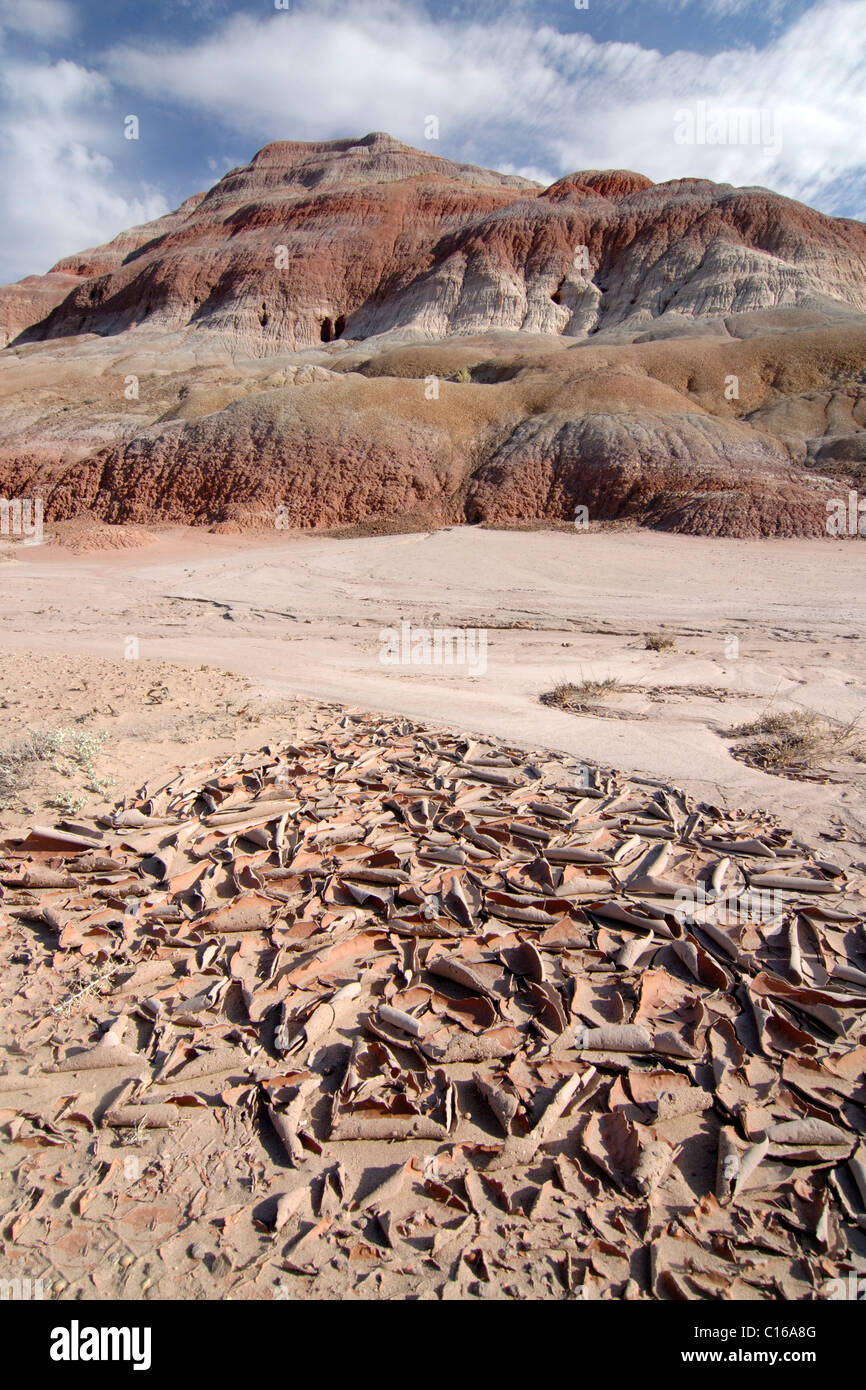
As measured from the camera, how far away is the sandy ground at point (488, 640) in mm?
5590

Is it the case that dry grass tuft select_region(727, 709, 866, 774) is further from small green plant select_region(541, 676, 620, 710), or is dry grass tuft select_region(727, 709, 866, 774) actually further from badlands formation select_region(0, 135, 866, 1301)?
small green plant select_region(541, 676, 620, 710)

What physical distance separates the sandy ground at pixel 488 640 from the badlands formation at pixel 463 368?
376 centimetres

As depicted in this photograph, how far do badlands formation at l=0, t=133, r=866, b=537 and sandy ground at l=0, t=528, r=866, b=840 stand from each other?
3.76 meters

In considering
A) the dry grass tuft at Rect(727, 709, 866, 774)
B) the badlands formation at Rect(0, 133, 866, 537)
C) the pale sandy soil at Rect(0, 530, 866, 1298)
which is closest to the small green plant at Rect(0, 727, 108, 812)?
the pale sandy soil at Rect(0, 530, 866, 1298)

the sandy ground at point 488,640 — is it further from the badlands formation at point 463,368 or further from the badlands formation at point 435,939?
the badlands formation at point 463,368

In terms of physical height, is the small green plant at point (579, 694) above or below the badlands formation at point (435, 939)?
above

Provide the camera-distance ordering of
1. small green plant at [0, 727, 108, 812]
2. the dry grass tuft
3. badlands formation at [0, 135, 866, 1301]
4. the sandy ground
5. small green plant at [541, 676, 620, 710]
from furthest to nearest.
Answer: small green plant at [541, 676, 620, 710]
the sandy ground
the dry grass tuft
small green plant at [0, 727, 108, 812]
badlands formation at [0, 135, 866, 1301]

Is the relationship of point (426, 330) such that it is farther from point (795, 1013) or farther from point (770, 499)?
point (795, 1013)

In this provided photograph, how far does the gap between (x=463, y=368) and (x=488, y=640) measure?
24.4 metres

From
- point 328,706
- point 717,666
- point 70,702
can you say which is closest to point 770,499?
point 717,666

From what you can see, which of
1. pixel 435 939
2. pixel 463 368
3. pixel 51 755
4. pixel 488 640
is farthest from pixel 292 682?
pixel 463 368

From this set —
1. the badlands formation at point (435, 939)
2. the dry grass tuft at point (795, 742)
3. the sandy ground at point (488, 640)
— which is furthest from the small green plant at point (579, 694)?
the dry grass tuft at point (795, 742)

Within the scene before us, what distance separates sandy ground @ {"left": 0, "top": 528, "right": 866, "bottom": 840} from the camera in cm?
559

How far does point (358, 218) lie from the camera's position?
63.5 m
